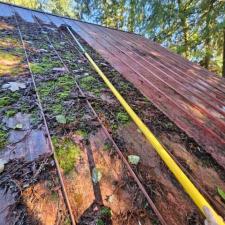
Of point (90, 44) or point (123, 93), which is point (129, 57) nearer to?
point (90, 44)

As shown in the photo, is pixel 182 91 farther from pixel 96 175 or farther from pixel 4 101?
pixel 4 101

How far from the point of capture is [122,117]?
191 centimetres

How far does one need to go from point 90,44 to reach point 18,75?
2.08m

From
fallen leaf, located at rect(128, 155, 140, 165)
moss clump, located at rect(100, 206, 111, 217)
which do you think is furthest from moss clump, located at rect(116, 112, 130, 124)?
moss clump, located at rect(100, 206, 111, 217)

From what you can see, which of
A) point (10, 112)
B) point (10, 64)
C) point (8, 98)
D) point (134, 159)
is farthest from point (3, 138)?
point (10, 64)

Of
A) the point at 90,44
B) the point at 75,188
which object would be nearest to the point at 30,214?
the point at 75,188

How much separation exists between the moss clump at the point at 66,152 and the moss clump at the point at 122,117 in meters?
0.54

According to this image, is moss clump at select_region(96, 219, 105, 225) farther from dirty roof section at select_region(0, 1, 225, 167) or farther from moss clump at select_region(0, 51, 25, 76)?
moss clump at select_region(0, 51, 25, 76)

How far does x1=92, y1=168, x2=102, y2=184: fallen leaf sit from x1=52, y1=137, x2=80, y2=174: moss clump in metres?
0.14

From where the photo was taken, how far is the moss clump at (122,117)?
1.87 meters

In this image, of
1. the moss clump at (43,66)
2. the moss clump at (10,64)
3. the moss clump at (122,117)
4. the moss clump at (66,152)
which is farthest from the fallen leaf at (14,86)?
the moss clump at (122,117)

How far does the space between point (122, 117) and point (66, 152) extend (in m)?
0.69

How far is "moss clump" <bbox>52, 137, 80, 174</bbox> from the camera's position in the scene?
4.28 ft

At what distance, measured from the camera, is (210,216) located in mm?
958
